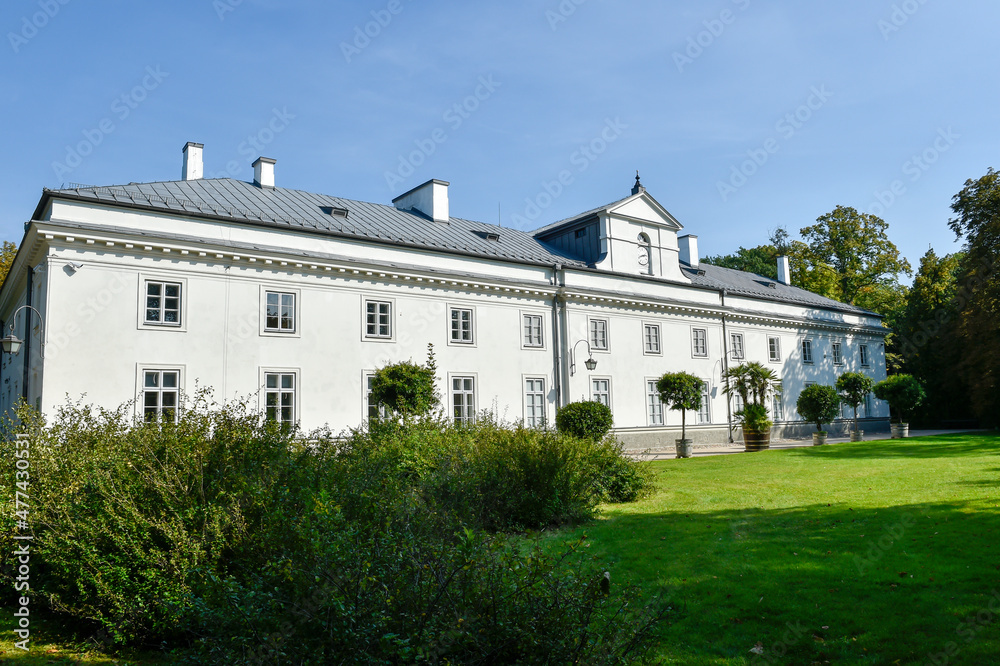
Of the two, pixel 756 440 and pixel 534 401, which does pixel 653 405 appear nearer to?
pixel 756 440

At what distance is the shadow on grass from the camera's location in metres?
5.28

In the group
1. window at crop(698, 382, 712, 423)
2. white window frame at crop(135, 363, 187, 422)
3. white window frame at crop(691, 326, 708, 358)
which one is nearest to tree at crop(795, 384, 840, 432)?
window at crop(698, 382, 712, 423)

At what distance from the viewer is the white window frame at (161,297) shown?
59.4ft

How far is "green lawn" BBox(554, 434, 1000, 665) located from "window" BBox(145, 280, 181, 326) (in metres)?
13.5

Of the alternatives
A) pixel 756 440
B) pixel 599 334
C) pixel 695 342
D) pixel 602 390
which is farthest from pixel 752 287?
pixel 602 390

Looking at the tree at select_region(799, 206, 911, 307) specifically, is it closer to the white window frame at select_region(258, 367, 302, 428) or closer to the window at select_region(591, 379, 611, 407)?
the window at select_region(591, 379, 611, 407)

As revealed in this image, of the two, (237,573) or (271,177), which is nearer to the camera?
(237,573)

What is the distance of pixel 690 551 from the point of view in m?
8.52

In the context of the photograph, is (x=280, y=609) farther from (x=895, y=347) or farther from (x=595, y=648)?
(x=895, y=347)

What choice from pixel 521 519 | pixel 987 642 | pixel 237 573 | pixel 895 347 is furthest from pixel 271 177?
pixel 895 347

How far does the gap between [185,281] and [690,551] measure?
15.9 m

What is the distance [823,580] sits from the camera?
6914 millimetres

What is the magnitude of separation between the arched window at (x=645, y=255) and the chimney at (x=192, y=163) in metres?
18.7

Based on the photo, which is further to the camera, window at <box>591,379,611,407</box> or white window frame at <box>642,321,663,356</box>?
white window frame at <box>642,321,663,356</box>
